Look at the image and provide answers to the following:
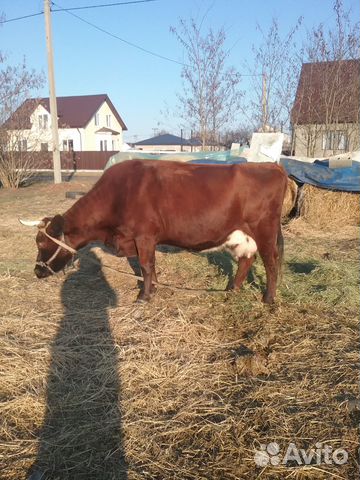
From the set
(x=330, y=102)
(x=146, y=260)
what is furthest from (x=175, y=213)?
(x=330, y=102)

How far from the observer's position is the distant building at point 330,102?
12609mm

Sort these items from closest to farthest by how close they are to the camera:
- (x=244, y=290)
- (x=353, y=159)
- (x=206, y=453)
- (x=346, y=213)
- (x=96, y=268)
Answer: (x=206, y=453) → (x=244, y=290) → (x=96, y=268) → (x=346, y=213) → (x=353, y=159)

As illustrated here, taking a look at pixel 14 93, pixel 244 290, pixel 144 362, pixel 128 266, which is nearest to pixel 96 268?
pixel 128 266

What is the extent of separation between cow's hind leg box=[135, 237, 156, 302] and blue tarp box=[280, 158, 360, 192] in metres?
5.02

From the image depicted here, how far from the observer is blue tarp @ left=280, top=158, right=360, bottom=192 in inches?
323

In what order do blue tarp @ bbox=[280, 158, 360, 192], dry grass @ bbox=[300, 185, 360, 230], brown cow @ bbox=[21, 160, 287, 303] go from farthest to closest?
dry grass @ bbox=[300, 185, 360, 230]
blue tarp @ bbox=[280, 158, 360, 192]
brown cow @ bbox=[21, 160, 287, 303]

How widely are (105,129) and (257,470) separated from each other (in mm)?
48514

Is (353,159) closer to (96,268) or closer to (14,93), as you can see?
(96,268)

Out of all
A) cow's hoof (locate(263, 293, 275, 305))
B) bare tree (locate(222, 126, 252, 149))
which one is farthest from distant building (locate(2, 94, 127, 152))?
cow's hoof (locate(263, 293, 275, 305))

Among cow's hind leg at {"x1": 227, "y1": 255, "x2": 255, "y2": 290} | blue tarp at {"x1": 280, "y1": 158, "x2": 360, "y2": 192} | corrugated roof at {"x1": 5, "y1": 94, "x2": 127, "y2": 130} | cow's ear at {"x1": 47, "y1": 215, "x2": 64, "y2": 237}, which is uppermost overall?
corrugated roof at {"x1": 5, "y1": 94, "x2": 127, "y2": 130}

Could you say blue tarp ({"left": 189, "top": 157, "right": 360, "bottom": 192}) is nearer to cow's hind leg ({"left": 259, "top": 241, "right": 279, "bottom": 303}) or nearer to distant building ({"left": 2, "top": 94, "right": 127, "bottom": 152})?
cow's hind leg ({"left": 259, "top": 241, "right": 279, "bottom": 303})

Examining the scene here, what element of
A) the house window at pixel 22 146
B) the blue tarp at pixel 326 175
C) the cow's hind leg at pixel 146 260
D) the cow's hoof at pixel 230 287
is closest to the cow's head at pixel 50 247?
the cow's hind leg at pixel 146 260

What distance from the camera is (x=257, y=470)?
A: 85.4 inches

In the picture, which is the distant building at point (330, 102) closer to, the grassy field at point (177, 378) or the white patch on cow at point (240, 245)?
the grassy field at point (177, 378)
